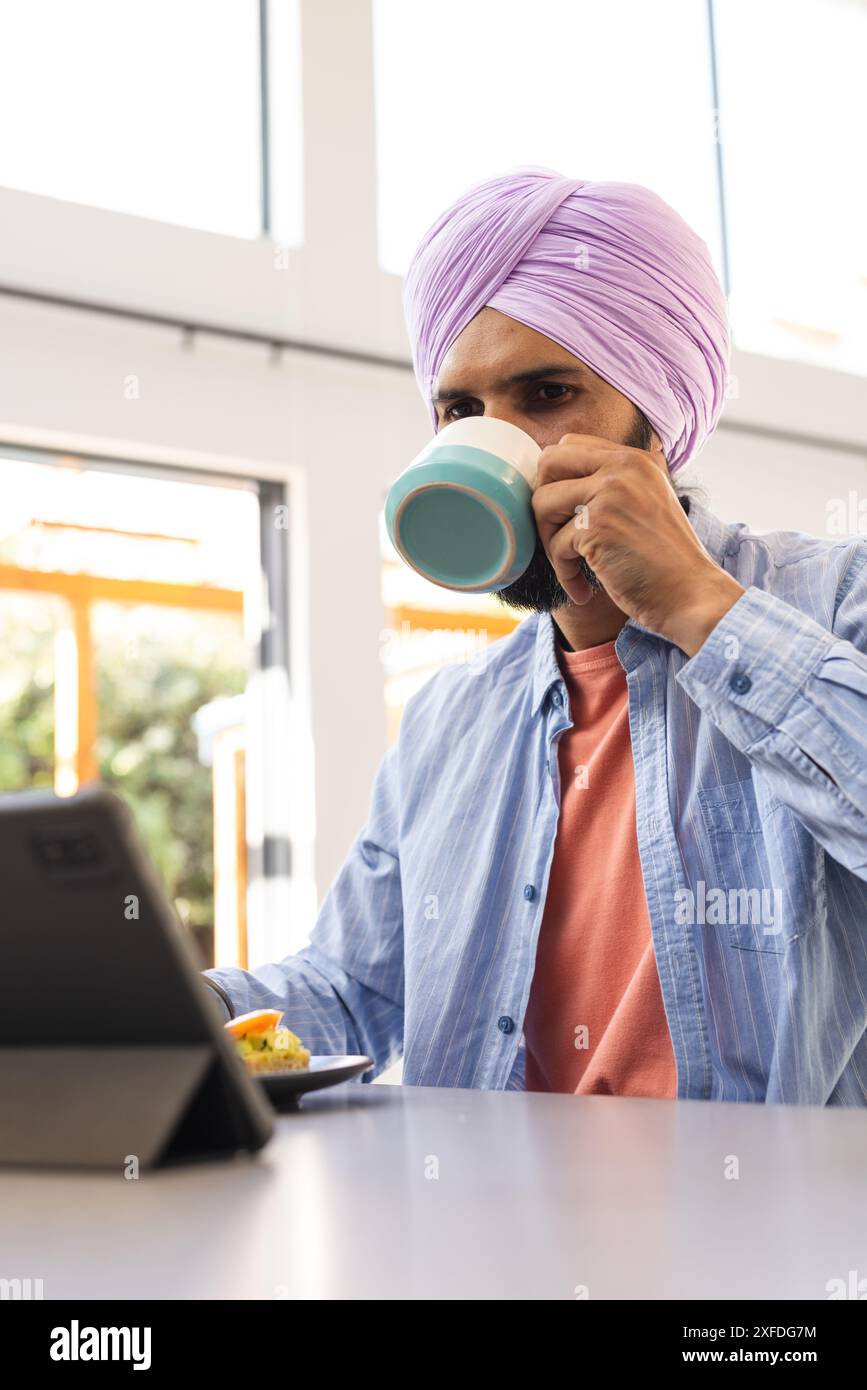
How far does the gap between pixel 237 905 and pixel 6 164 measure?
1852mm

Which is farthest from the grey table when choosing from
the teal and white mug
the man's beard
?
the man's beard

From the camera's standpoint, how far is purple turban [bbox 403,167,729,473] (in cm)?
136

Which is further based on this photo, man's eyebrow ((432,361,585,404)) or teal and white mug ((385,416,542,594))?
man's eyebrow ((432,361,585,404))

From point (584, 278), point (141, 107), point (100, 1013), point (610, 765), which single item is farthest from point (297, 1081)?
point (141, 107)

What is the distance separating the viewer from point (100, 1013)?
54cm

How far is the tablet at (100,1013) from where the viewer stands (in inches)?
20.0

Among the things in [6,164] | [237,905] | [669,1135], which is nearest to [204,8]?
[6,164]

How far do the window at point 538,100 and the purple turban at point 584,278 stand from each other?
87.9 inches

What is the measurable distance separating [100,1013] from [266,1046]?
1.01ft

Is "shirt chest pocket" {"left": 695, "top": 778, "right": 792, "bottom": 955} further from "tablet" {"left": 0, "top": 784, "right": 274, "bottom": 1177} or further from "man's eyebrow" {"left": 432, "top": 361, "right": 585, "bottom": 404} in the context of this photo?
"tablet" {"left": 0, "top": 784, "right": 274, "bottom": 1177}

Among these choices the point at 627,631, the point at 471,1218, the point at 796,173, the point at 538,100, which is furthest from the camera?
the point at 796,173

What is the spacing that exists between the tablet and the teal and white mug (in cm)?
62

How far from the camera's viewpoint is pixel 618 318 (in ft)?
4.48

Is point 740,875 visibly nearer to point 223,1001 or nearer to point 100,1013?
point 223,1001
